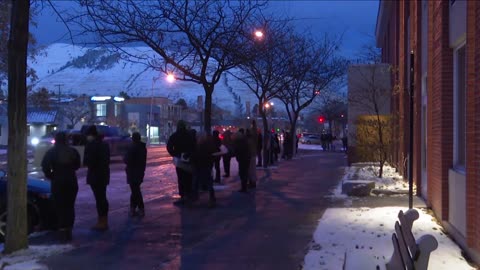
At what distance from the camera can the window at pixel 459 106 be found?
8578 mm

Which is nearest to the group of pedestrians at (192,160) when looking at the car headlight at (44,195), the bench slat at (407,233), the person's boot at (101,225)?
the person's boot at (101,225)

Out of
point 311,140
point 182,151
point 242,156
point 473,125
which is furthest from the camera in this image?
point 311,140

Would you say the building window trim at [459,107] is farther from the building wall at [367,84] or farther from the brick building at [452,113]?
the building wall at [367,84]

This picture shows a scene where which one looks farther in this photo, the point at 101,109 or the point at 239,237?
the point at 101,109

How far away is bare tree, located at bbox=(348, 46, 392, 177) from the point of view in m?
17.7

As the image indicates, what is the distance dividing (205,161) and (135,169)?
75.0 inches

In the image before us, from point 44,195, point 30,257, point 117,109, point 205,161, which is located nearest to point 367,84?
point 205,161

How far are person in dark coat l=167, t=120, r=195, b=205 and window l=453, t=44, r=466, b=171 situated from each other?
18.8 ft

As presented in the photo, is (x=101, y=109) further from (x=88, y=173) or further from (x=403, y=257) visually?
(x=403, y=257)

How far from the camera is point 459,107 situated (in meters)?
8.66

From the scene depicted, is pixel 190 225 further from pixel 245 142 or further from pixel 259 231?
pixel 245 142

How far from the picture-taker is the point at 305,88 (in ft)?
116

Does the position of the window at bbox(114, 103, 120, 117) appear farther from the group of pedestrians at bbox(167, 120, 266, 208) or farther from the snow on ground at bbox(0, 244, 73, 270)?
the snow on ground at bbox(0, 244, 73, 270)

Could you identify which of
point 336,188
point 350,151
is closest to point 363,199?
point 336,188
